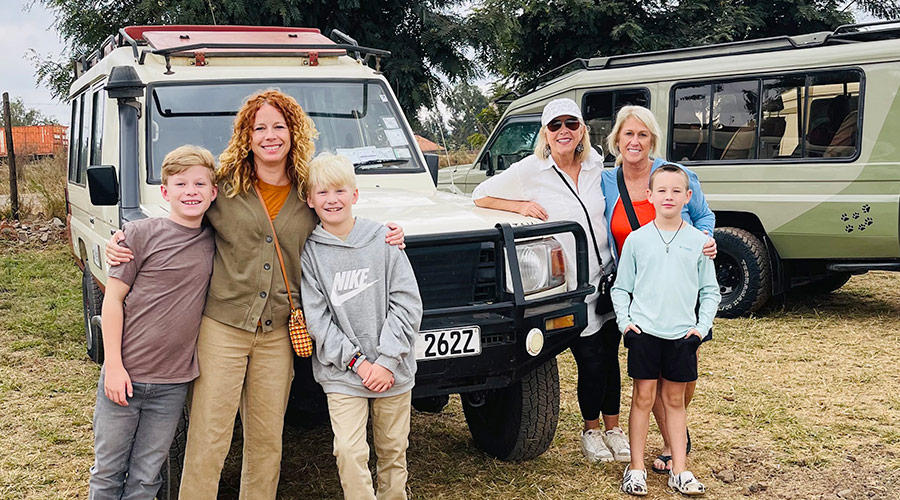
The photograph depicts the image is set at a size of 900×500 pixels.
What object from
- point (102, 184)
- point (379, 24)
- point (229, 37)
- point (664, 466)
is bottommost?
point (664, 466)

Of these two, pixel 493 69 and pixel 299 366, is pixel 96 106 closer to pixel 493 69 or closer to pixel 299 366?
pixel 299 366

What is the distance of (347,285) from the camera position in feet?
10.0

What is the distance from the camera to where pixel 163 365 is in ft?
9.68

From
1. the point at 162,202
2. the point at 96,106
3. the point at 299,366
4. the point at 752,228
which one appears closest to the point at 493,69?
the point at 752,228

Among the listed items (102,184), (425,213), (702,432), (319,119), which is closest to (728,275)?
(702,432)

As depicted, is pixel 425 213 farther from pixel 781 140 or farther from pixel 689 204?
pixel 781 140

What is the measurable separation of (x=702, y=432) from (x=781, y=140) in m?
3.65

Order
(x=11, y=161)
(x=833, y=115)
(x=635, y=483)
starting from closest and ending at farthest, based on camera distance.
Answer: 1. (x=635, y=483)
2. (x=833, y=115)
3. (x=11, y=161)

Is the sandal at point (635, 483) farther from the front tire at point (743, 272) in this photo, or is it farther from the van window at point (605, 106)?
the van window at point (605, 106)

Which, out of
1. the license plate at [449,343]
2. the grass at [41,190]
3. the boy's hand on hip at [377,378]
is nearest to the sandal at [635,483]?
the license plate at [449,343]

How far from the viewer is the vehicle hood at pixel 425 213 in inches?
135

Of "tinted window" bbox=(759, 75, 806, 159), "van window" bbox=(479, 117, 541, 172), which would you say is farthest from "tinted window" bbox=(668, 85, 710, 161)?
"van window" bbox=(479, 117, 541, 172)

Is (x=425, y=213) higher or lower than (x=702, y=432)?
higher

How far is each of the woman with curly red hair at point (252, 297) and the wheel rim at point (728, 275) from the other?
528cm
